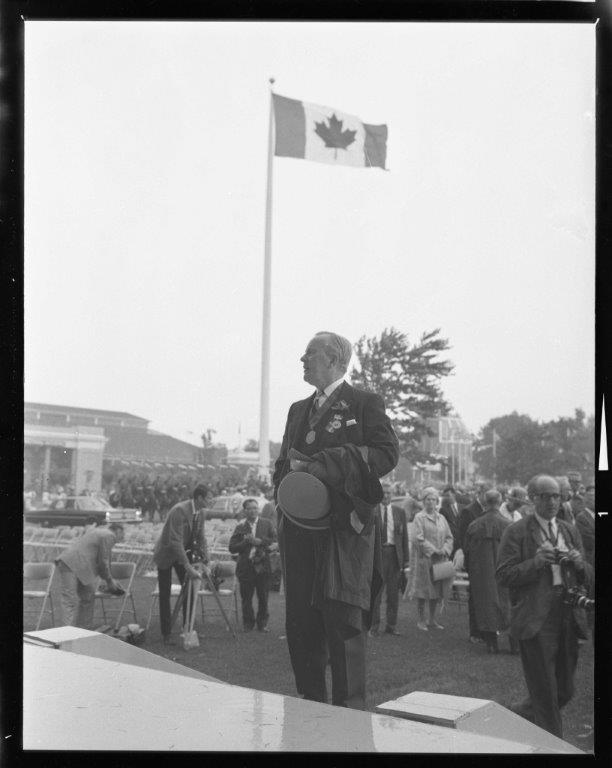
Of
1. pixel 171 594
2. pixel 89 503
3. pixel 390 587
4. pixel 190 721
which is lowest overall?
pixel 190 721

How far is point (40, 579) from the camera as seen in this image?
3.98 meters

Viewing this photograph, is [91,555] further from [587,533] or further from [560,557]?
[587,533]

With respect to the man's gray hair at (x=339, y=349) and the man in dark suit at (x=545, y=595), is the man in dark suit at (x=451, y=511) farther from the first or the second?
the man's gray hair at (x=339, y=349)

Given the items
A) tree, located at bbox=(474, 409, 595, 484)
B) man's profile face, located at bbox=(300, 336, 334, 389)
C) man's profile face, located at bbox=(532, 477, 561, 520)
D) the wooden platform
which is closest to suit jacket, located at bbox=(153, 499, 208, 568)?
the wooden platform

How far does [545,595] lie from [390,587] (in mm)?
807

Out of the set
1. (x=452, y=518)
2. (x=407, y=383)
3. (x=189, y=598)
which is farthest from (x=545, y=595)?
(x=189, y=598)

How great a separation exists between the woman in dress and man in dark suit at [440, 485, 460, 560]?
0.04 meters

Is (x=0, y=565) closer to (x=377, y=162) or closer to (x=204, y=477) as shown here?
(x=204, y=477)

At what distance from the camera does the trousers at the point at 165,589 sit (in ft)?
13.2

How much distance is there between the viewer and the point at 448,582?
394 centimetres

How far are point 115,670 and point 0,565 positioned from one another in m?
0.72

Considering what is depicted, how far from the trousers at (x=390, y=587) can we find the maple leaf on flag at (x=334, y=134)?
6.34 feet

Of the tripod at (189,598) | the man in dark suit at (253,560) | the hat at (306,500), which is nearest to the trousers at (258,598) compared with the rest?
the man in dark suit at (253,560)

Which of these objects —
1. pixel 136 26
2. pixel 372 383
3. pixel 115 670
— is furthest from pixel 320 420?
pixel 136 26
